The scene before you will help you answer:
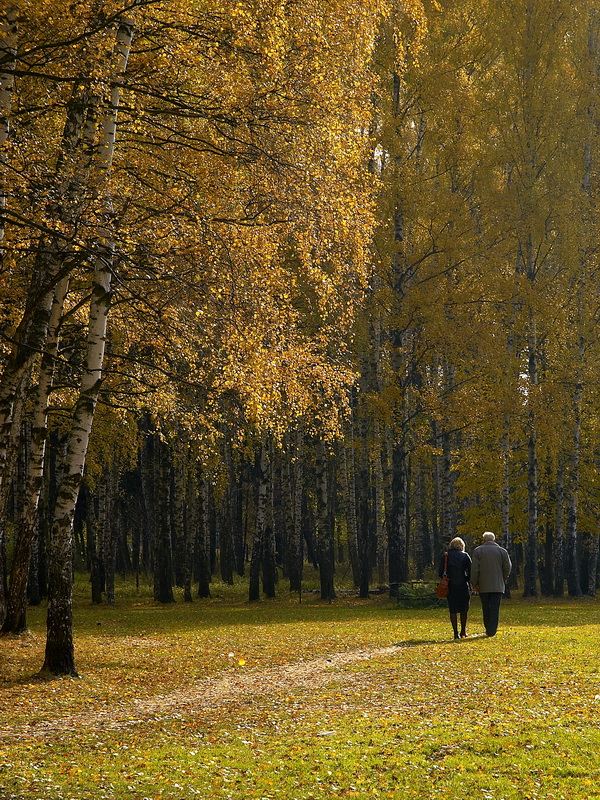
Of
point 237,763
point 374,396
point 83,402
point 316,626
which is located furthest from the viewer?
point 374,396

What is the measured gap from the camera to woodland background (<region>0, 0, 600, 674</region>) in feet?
46.5

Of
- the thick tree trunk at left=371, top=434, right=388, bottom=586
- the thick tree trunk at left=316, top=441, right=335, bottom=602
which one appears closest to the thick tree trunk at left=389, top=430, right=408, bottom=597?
the thick tree trunk at left=316, top=441, right=335, bottom=602

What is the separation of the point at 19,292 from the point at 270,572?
17842 millimetres

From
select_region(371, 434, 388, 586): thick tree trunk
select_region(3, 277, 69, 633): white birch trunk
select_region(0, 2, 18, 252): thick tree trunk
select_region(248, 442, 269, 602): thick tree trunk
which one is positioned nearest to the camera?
select_region(0, 2, 18, 252): thick tree trunk

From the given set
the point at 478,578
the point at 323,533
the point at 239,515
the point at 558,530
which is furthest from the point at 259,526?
the point at 239,515

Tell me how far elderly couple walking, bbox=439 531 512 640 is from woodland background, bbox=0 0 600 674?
4144 millimetres

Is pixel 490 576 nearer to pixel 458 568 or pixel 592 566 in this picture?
pixel 458 568

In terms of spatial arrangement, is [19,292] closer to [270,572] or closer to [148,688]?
[148,688]

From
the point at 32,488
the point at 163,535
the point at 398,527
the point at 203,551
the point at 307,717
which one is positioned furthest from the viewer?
the point at 203,551

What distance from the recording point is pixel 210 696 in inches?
560

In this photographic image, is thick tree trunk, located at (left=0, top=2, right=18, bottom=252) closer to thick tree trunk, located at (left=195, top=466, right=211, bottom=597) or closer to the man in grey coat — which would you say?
the man in grey coat

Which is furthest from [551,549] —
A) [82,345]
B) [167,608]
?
[82,345]

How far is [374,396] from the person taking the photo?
31.8 metres

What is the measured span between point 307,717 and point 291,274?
699 cm
